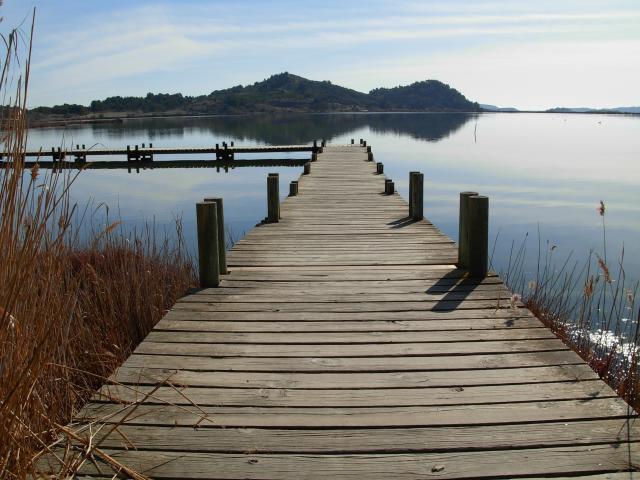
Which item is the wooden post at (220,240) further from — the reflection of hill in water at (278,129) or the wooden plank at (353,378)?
the reflection of hill in water at (278,129)

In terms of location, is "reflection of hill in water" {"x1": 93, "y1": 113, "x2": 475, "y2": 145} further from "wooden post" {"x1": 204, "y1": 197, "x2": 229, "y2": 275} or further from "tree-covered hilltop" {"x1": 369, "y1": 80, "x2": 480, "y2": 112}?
"tree-covered hilltop" {"x1": 369, "y1": 80, "x2": 480, "y2": 112}

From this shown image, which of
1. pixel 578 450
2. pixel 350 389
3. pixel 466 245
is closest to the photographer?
pixel 578 450

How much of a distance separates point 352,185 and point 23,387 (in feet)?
30.4

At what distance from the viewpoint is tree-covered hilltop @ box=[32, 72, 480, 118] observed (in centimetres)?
11088

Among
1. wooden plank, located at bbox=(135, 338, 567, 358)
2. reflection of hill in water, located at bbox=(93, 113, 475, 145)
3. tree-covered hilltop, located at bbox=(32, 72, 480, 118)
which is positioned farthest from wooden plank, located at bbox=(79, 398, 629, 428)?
tree-covered hilltop, located at bbox=(32, 72, 480, 118)

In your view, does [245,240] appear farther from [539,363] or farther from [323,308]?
[539,363]

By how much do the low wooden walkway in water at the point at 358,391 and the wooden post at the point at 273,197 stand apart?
8.18 ft

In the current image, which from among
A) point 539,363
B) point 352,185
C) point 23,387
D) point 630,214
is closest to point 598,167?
point 630,214

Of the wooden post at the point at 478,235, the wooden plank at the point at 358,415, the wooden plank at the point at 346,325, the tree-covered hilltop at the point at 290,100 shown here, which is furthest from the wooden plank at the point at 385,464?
the tree-covered hilltop at the point at 290,100

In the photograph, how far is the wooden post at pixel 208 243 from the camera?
4.39m

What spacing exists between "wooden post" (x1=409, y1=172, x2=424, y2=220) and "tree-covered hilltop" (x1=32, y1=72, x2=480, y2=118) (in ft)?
255

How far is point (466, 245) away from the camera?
4.84 metres

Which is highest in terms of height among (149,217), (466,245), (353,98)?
(353,98)

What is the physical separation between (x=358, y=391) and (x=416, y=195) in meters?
4.71
